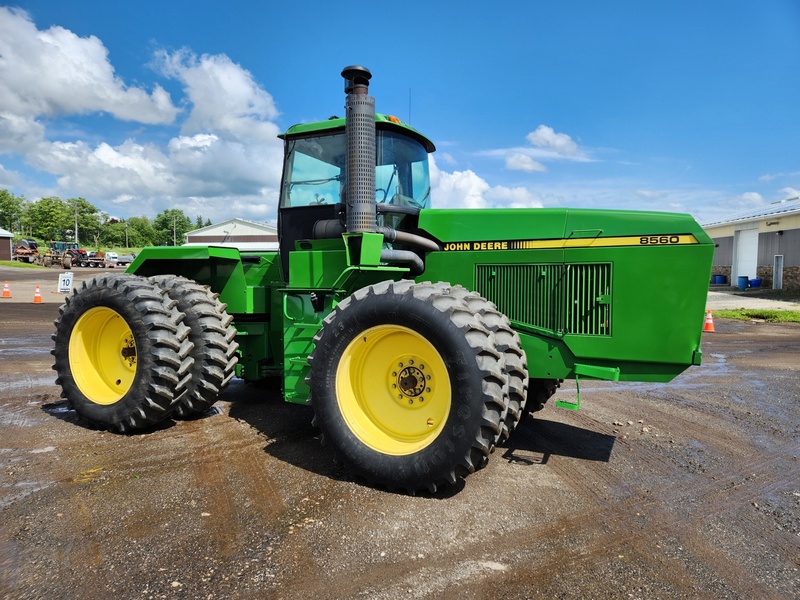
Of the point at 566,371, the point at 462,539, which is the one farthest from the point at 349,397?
the point at 566,371

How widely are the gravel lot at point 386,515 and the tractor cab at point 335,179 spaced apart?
193 centimetres

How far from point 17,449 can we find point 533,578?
4.07m

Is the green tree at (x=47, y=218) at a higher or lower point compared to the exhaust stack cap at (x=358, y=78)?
higher

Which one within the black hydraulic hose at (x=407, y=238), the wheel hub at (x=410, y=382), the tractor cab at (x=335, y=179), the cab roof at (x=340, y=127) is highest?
the cab roof at (x=340, y=127)

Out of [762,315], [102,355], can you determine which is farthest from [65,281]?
[762,315]

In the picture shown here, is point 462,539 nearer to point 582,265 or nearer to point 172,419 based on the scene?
point 582,265

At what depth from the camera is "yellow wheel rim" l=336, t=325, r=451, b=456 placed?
3639 millimetres

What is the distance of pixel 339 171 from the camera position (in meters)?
4.91

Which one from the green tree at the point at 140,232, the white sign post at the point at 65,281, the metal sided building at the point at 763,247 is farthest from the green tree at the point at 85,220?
the metal sided building at the point at 763,247

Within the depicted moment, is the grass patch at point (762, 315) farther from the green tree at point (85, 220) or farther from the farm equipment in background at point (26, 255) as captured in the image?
the green tree at point (85, 220)

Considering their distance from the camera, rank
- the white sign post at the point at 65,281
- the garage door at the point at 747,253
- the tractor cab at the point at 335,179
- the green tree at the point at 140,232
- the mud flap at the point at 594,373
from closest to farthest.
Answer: the mud flap at the point at 594,373, the tractor cab at the point at 335,179, the white sign post at the point at 65,281, the garage door at the point at 747,253, the green tree at the point at 140,232

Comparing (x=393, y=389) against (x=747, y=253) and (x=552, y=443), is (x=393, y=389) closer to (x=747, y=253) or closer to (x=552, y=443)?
(x=552, y=443)

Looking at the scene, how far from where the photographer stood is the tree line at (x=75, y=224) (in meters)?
61.6

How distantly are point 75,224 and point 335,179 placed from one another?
73347mm
